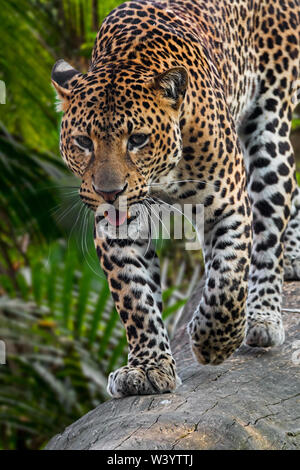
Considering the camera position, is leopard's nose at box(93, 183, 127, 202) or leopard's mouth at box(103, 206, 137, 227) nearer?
leopard's nose at box(93, 183, 127, 202)

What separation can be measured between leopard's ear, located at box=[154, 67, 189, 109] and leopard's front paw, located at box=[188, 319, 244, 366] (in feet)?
5.50

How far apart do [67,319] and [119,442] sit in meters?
4.47

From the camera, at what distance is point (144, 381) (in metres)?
5.48

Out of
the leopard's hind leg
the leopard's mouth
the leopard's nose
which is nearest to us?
the leopard's nose

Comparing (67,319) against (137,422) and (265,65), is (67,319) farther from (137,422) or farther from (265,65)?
(137,422)

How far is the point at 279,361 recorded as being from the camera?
5.88 meters

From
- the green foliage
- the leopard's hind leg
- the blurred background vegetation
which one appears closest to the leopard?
the leopard's hind leg

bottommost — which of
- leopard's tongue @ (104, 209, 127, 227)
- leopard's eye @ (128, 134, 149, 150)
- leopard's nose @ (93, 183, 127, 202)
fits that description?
leopard's tongue @ (104, 209, 127, 227)

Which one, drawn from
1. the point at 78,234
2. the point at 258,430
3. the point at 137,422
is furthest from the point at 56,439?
the point at 78,234

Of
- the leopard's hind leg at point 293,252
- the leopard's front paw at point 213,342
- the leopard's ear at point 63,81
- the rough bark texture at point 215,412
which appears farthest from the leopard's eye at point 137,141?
the leopard's hind leg at point 293,252

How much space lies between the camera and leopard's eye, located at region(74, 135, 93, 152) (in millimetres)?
5059

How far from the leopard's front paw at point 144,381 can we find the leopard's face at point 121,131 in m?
1.22

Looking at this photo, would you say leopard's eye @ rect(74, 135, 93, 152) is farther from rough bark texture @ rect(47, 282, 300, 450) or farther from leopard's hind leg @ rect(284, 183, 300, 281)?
leopard's hind leg @ rect(284, 183, 300, 281)

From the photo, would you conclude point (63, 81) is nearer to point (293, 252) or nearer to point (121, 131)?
point (121, 131)
